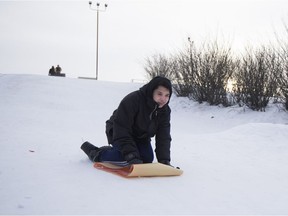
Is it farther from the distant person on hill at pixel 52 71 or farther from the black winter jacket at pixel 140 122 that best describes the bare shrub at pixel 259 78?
the distant person on hill at pixel 52 71

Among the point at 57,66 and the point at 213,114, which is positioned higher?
the point at 57,66

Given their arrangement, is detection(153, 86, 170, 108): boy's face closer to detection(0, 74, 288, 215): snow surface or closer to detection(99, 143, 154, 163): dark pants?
detection(99, 143, 154, 163): dark pants

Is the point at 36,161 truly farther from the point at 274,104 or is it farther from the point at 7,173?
the point at 274,104

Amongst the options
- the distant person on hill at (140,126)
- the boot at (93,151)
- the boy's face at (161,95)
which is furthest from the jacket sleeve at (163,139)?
the boot at (93,151)

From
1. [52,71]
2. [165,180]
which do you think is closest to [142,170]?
[165,180]

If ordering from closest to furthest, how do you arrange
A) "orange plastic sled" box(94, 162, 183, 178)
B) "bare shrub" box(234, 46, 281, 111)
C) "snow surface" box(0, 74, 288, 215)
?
1. "snow surface" box(0, 74, 288, 215)
2. "orange plastic sled" box(94, 162, 183, 178)
3. "bare shrub" box(234, 46, 281, 111)

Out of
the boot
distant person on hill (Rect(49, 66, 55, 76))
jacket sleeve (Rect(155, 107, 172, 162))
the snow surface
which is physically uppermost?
distant person on hill (Rect(49, 66, 55, 76))

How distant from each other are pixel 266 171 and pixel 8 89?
12.6 m

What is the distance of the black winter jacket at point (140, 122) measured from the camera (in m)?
3.10

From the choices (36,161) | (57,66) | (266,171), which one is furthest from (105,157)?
(57,66)

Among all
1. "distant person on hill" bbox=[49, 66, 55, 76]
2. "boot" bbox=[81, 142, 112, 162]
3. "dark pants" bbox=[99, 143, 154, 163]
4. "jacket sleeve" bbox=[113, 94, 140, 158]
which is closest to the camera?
"jacket sleeve" bbox=[113, 94, 140, 158]

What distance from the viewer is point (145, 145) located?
3.40 metres

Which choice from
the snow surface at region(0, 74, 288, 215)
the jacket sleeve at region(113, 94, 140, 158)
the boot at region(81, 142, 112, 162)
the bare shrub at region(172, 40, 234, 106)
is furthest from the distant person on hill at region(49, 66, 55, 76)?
the jacket sleeve at region(113, 94, 140, 158)

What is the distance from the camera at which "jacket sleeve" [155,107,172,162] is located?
3.32 meters
